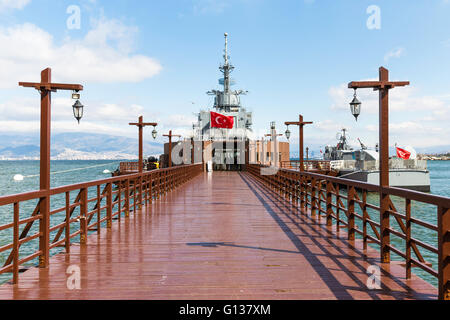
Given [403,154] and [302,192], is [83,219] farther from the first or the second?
[403,154]

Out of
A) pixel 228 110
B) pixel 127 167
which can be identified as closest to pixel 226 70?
pixel 228 110

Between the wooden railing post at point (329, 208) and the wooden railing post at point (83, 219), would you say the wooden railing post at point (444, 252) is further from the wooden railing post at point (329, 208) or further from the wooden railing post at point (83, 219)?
the wooden railing post at point (83, 219)

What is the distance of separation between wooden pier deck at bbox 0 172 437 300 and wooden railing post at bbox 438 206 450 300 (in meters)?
0.34

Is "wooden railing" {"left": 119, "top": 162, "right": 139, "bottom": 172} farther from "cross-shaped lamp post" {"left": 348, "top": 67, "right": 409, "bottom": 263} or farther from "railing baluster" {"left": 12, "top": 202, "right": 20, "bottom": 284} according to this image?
"cross-shaped lamp post" {"left": 348, "top": 67, "right": 409, "bottom": 263}

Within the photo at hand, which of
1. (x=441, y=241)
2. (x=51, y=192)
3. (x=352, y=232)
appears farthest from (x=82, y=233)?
(x=441, y=241)

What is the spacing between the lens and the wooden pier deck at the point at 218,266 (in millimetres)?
3969

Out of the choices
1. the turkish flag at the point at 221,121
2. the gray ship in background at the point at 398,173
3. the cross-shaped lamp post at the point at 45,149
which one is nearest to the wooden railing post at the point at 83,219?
the cross-shaped lamp post at the point at 45,149

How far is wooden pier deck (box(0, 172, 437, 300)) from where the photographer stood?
397cm

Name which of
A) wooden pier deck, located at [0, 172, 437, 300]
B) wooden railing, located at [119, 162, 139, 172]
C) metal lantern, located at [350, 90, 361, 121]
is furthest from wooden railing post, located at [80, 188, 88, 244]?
wooden railing, located at [119, 162, 139, 172]

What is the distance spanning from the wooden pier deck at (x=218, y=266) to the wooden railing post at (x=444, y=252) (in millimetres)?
344

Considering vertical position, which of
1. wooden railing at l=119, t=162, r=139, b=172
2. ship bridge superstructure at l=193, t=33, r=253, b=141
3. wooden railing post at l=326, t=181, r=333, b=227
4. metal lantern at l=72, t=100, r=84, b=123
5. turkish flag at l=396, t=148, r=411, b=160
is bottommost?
wooden railing post at l=326, t=181, r=333, b=227
